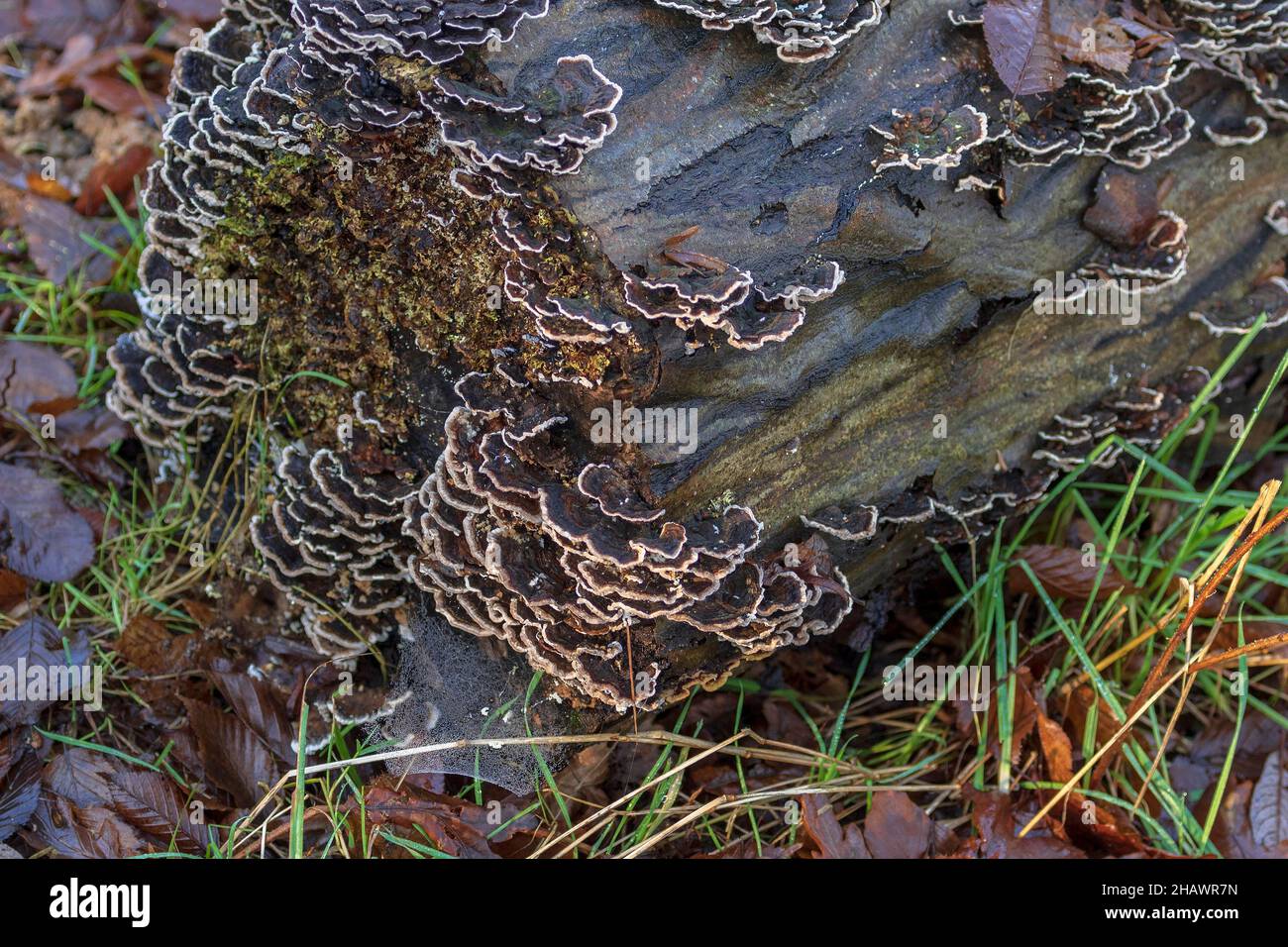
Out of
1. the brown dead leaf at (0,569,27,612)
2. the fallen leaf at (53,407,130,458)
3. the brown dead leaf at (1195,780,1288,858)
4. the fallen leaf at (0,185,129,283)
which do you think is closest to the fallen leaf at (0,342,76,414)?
the fallen leaf at (53,407,130,458)

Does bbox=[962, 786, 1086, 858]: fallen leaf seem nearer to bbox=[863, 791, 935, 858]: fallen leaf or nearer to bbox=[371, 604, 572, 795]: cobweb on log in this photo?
bbox=[863, 791, 935, 858]: fallen leaf

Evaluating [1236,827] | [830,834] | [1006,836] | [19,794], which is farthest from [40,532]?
[1236,827]

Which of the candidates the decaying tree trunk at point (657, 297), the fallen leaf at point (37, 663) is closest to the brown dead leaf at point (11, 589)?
the fallen leaf at point (37, 663)

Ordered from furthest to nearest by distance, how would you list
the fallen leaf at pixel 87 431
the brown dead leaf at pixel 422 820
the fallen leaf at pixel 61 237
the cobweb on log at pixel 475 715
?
the fallen leaf at pixel 61 237 < the fallen leaf at pixel 87 431 < the cobweb on log at pixel 475 715 < the brown dead leaf at pixel 422 820

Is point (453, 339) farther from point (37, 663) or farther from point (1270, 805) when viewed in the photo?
point (1270, 805)

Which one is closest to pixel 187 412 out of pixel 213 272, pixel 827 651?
pixel 213 272

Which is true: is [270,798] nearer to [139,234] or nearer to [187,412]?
[187,412]
